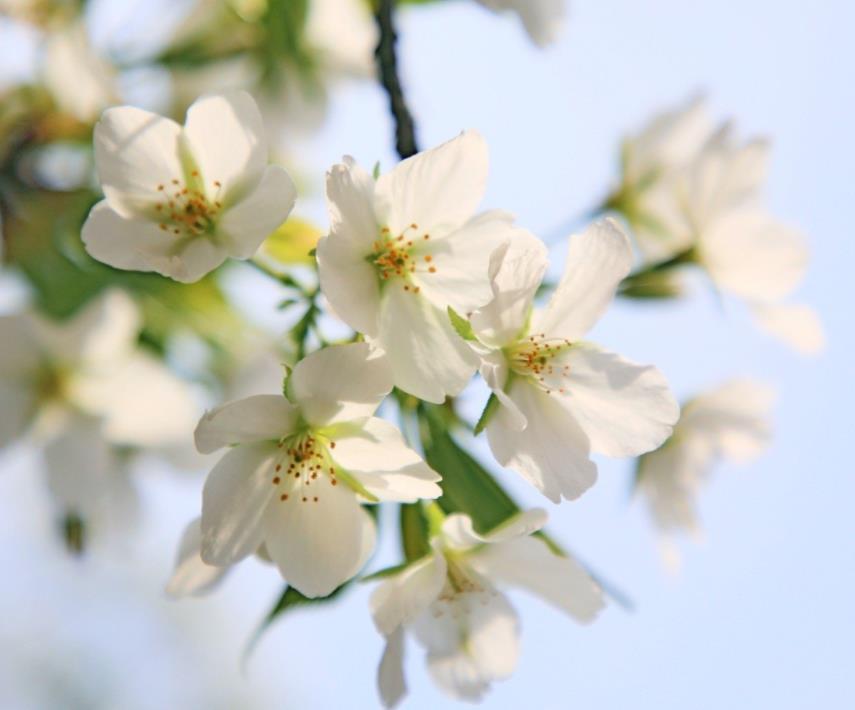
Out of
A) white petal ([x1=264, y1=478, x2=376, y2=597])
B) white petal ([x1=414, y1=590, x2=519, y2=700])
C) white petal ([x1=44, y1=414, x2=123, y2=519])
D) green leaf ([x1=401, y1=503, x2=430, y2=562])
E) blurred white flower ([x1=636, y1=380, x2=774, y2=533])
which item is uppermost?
white petal ([x1=264, y1=478, x2=376, y2=597])

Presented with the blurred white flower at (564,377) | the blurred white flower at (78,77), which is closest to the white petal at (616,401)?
the blurred white flower at (564,377)

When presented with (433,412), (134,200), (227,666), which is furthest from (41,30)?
(227,666)

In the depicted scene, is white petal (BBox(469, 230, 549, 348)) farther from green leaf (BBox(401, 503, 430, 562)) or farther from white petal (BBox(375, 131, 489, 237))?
green leaf (BBox(401, 503, 430, 562))

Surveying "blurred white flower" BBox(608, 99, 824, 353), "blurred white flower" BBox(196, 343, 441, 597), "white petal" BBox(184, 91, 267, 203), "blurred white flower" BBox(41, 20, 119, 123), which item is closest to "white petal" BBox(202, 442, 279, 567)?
"blurred white flower" BBox(196, 343, 441, 597)

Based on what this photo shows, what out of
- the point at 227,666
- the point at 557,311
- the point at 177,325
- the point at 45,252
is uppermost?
the point at 557,311

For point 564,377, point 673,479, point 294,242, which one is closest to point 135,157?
point 294,242

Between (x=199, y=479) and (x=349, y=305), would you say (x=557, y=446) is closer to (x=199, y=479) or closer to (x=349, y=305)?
(x=349, y=305)
